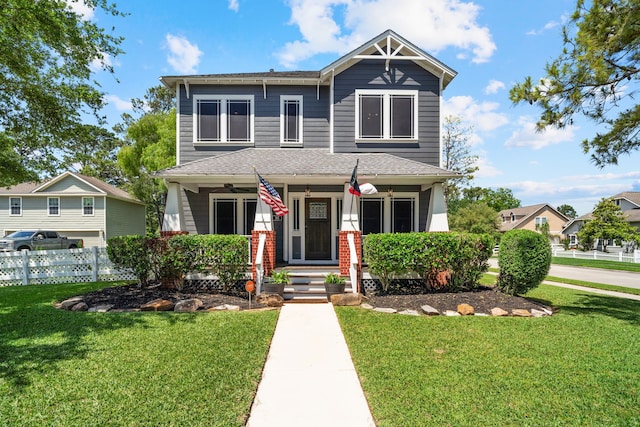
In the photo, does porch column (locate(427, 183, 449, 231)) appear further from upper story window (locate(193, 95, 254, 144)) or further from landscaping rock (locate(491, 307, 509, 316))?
upper story window (locate(193, 95, 254, 144))

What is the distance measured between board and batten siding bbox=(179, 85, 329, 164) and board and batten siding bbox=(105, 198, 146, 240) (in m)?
16.0

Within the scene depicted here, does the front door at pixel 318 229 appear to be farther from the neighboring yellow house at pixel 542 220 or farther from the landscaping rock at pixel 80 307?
the neighboring yellow house at pixel 542 220

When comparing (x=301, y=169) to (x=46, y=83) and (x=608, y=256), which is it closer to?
(x=46, y=83)

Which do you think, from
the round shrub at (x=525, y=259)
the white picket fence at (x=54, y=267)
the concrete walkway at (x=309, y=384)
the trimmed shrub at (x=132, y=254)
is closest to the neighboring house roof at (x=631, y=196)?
the round shrub at (x=525, y=259)

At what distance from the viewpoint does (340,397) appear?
140 inches

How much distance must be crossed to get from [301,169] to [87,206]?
832 inches

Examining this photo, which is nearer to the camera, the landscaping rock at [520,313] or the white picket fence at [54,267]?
the landscaping rock at [520,313]

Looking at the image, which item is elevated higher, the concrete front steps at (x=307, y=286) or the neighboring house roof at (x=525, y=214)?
the neighboring house roof at (x=525, y=214)

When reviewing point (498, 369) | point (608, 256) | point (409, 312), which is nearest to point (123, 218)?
point (409, 312)

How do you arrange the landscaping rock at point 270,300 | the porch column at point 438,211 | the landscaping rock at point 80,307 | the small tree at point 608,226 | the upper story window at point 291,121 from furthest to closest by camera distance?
1. the small tree at point 608,226
2. the upper story window at point 291,121
3. the porch column at point 438,211
4. the landscaping rock at point 270,300
5. the landscaping rock at point 80,307

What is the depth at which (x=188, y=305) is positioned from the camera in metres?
6.96

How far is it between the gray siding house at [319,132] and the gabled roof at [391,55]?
0.11ft

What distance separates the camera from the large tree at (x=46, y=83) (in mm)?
9453

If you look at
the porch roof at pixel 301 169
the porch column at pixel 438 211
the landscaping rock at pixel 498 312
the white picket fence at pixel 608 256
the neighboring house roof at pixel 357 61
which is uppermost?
the neighboring house roof at pixel 357 61
